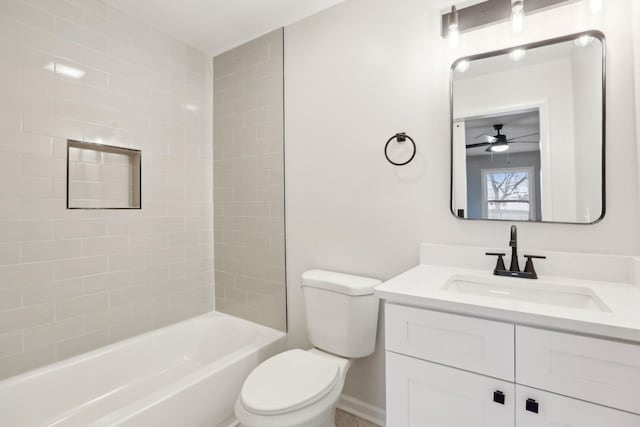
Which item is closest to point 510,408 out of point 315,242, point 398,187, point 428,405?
point 428,405

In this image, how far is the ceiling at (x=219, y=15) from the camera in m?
1.93

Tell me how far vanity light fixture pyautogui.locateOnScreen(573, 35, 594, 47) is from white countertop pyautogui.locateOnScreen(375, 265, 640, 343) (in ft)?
3.16

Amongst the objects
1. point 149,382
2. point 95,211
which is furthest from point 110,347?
point 95,211

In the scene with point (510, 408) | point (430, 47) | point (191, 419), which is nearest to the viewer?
point (510, 408)

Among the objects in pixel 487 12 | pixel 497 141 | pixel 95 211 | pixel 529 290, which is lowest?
pixel 529 290

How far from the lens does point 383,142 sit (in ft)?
5.79

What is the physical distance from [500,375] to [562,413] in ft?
0.55

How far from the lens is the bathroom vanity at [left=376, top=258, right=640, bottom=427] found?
849 mm

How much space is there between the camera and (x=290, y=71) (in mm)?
2117

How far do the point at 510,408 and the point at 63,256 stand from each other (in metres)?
2.17

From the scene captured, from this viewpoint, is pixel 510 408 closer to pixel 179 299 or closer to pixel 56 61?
pixel 179 299

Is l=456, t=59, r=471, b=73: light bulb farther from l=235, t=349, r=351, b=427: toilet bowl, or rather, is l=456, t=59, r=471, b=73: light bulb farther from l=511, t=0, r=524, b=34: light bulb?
l=235, t=349, r=351, b=427: toilet bowl

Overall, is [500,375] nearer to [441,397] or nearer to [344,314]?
[441,397]

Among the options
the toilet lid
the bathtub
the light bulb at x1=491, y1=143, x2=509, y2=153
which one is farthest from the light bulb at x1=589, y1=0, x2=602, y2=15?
the bathtub
